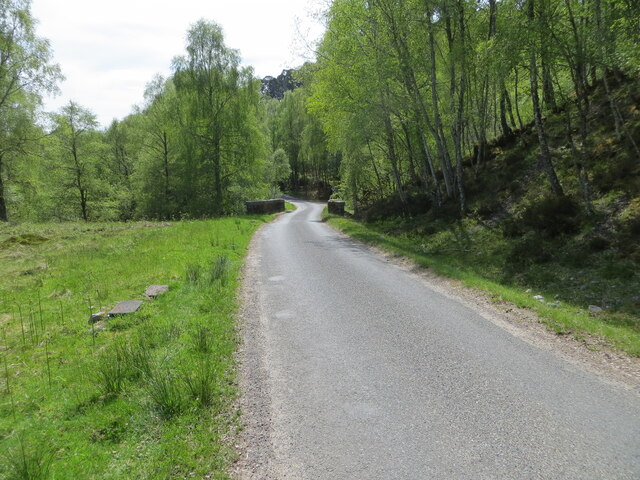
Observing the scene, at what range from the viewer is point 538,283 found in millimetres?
9352

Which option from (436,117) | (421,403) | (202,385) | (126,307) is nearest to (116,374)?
(202,385)

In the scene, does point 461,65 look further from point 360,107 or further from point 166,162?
point 166,162

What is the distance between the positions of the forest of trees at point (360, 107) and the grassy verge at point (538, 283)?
3.00 metres

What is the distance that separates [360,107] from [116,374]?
17.0 metres

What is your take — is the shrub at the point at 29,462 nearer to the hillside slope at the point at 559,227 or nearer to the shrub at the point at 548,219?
the hillside slope at the point at 559,227

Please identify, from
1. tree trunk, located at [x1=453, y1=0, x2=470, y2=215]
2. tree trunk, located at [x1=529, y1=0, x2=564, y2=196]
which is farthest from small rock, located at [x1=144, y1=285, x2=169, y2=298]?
tree trunk, located at [x1=453, y1=0, x2=470, y2=215]

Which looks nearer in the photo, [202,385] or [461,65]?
[202,385]

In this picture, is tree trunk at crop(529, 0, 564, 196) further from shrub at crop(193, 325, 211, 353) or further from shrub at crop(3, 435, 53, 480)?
shrub at crop(3, 435, 53, 480)

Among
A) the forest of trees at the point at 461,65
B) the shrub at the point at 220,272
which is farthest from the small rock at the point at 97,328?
the forest of trees at the point at 461,65

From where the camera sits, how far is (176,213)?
31.4 metres

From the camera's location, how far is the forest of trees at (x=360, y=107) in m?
10.7

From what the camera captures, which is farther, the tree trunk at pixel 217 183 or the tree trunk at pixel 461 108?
the tree trunk at pixel 217 183

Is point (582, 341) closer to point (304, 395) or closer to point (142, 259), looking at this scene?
point (304, 395)

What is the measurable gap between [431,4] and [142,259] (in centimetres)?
1509
